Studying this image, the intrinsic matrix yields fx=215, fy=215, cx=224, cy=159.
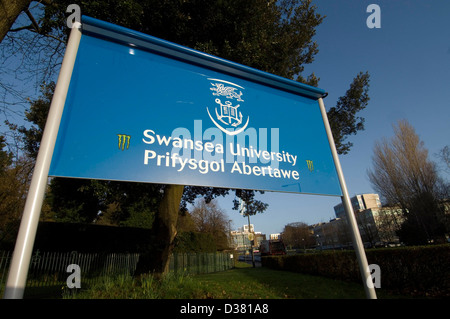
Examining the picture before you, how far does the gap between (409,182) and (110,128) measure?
3388 centimetres

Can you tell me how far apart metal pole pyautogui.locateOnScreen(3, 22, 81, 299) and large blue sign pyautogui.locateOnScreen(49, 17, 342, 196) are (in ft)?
0.19

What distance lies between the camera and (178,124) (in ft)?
6.75

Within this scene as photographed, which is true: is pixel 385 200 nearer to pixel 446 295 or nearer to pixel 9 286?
pixel 446 295

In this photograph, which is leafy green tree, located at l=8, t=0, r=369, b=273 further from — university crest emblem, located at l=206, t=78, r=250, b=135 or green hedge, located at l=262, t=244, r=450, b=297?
green hedge, located at l=262, t=244, r=450, b=297

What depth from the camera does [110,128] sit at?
1.82m

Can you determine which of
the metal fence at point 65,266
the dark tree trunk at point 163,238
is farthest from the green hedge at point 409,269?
the dark tree trunk at point 163,238

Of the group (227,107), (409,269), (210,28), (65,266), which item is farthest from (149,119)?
(65,266)

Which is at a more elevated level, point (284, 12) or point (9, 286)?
point (284, 12)

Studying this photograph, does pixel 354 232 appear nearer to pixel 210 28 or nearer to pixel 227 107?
pixel 227 107

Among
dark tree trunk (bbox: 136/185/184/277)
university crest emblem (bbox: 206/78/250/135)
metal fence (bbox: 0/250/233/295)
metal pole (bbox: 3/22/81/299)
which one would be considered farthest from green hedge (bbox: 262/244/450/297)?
metal pole (bbox: 3/22/81/299)

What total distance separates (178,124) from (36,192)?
1165 mm

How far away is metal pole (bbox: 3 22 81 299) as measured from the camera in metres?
1.26
